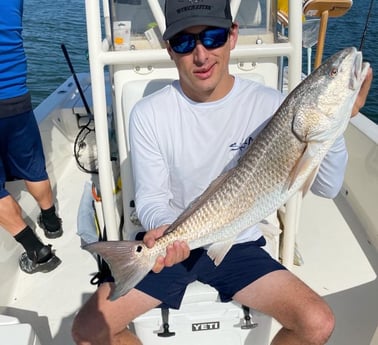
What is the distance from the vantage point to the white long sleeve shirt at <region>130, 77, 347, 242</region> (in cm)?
210

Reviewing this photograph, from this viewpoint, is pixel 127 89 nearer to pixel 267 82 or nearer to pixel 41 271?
pixel 267 82

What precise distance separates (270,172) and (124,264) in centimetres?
67

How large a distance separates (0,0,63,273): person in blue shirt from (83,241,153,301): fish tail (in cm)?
130

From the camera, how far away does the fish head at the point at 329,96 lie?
1473 mm

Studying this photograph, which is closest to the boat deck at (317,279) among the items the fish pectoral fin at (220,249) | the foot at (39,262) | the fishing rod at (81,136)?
the foot at (39,262)

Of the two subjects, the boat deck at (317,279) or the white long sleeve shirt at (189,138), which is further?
the boat deck at (317,279)

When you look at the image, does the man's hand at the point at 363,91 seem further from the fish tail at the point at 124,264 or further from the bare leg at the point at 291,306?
the fish tail at the point at 124,264

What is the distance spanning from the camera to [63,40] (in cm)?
1273

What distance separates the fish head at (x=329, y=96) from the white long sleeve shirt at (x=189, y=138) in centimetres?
55

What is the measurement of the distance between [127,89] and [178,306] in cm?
125

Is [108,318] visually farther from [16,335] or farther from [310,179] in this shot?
[310,179]

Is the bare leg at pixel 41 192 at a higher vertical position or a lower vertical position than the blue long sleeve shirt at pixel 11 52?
lower

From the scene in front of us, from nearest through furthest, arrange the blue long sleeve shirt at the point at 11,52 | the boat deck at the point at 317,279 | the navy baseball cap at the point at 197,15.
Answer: the navy baseball cap at the point at 197,15 < the boat deck at the point at 317,279 < the blue long sleeve shirt at the point at 11,52

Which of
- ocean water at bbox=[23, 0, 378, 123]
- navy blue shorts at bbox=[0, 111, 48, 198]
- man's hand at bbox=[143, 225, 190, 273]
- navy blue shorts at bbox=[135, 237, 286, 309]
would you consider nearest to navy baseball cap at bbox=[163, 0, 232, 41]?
man's hand at bbox=[143, 225, 190, 273]
